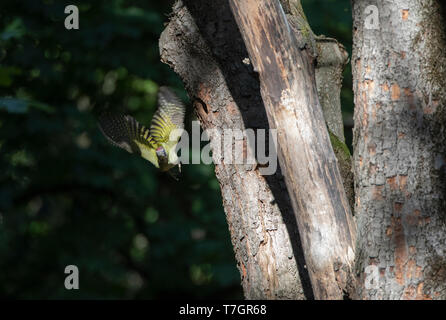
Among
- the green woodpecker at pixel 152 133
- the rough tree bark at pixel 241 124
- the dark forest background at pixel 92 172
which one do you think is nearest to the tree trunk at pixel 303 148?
the rough tree bark at pixel 241 124

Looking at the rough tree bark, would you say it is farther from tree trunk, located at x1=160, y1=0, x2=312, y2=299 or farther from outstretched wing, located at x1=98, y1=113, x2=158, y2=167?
outstretched wing, located at x1=98, y1=113, x2=158, y2=167

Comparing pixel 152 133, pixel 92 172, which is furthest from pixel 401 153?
pixel 92 172

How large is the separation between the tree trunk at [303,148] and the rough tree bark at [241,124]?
0.21 m

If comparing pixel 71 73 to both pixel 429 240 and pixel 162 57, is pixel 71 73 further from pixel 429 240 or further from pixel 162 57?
pixel 429 240

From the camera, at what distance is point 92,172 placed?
595 cm

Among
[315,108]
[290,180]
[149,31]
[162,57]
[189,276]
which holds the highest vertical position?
[149,31]

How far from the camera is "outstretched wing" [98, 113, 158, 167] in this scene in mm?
2889

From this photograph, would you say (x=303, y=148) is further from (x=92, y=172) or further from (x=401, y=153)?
(x=92, y=172)

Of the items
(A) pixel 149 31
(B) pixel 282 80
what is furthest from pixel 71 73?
(B) pixel 282 80

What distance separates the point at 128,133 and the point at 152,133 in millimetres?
137

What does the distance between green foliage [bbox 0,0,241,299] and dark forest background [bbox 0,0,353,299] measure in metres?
0.01

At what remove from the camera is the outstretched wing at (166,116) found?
293cm
